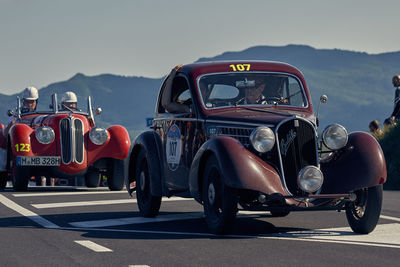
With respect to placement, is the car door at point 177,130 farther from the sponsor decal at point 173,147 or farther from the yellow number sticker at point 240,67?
the yellow number sticker at point 240,67

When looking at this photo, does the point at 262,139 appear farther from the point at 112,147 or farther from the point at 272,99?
the point at 112,147

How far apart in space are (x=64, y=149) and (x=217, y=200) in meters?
9.63

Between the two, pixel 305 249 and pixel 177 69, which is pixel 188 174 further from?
pixel 305 249

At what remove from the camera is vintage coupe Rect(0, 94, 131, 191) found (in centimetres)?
1794

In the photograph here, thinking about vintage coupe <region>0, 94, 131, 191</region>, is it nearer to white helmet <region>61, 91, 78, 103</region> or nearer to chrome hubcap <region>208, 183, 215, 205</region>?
white helmet <region>61, 91, 78, 103</region>

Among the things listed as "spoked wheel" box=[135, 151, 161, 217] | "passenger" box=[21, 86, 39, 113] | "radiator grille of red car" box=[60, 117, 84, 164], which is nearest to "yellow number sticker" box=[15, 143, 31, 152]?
"radiator grille of red car" box=[60, 117, 84, 164]

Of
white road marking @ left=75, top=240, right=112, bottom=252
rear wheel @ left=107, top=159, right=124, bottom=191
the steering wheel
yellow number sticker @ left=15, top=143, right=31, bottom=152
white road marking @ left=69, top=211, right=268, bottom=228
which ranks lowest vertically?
rear wheel @ left=107, top=159, right=124, bottom=191

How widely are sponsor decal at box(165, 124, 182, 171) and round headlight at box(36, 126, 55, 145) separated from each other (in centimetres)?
736

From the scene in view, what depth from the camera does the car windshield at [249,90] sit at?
10.4m

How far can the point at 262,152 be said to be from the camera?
897 centimetres

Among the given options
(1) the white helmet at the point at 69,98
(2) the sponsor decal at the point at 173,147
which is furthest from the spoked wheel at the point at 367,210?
(1) the white helmet at the point at 69,98

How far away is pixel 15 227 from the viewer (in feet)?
33.7

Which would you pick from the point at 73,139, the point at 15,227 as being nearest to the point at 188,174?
the point at 15,227

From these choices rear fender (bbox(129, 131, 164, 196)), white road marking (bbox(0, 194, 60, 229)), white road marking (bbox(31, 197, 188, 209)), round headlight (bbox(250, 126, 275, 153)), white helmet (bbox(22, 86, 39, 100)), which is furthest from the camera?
white helmet (bbox(22, 86, 39, 100))
